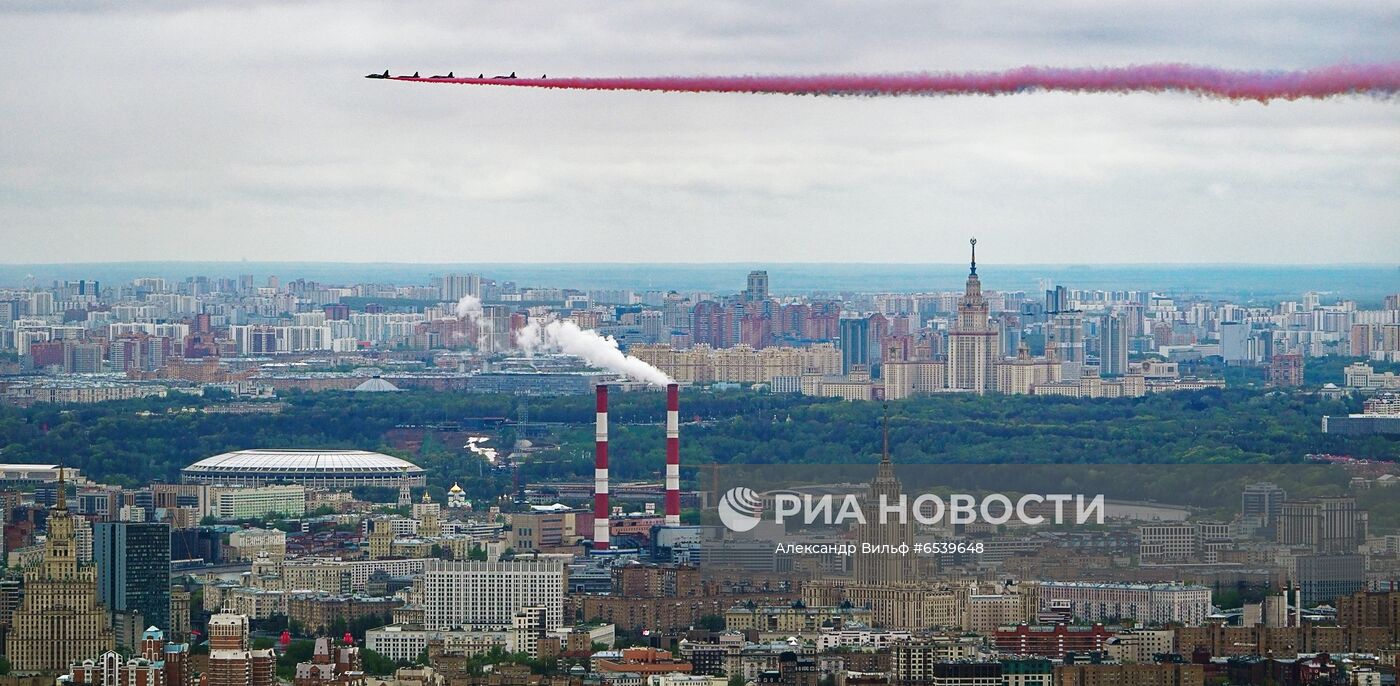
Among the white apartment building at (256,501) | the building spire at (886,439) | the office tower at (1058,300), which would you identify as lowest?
the white apartment building at (256,501)

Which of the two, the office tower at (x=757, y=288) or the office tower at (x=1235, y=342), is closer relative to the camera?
the office tower at (x=1235, y=342)

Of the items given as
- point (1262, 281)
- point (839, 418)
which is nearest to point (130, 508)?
point (839, 418)

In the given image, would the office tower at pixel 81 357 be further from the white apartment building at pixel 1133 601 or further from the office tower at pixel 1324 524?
the white apartment building at pixel 1133 601

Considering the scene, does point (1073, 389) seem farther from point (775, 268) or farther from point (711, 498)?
point (711, 498)

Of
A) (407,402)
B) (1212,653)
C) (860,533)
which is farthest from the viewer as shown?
(407,402)

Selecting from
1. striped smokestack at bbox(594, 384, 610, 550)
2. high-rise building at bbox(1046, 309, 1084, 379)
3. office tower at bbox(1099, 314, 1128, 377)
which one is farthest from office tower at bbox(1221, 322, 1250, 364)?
striped smokestack at bbox(594, 384, 610, 550)

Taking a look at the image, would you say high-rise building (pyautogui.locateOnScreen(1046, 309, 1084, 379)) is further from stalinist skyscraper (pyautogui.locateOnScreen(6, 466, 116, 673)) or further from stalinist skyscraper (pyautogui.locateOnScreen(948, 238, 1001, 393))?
stalinist skyscraper (pyautogui.locateOnScreen(6, 466, 116, 673))

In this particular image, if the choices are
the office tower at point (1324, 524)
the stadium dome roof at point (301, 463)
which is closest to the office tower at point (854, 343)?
the stadium dome roof at point (301, 463)

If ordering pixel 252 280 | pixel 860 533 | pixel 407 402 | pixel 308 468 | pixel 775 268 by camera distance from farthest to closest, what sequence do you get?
pixel 252 280, pixel 775 268, pixel 407 402, pixel 308 468, pixel 860 533
